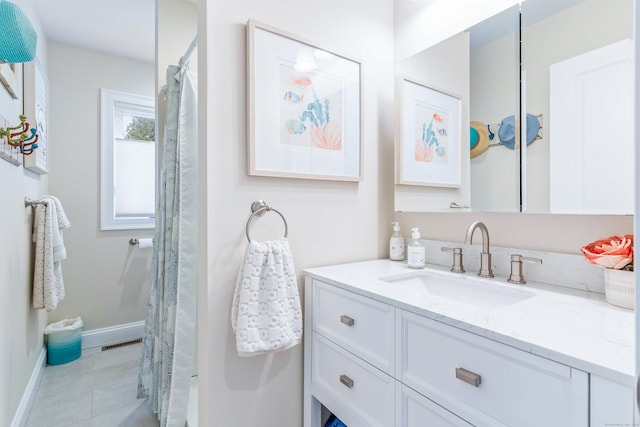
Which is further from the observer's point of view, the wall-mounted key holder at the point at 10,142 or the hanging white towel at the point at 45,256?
the hanging white towel at the point at 45,256

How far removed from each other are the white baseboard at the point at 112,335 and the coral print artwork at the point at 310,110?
2523 millimetres

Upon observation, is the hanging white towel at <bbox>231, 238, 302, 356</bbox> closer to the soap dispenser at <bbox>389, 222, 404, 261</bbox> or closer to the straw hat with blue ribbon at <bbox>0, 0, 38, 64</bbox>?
the soap dispenser at <bbox>389, 222, 404, 261</bbox>

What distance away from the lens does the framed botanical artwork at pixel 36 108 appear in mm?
1821

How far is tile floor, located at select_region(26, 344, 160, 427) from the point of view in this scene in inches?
68.4

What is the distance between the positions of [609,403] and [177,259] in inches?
58.7

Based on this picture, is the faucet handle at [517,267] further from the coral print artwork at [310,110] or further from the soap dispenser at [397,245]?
the coral print artwork at [310,110]

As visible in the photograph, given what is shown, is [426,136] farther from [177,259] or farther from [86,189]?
[86,189]

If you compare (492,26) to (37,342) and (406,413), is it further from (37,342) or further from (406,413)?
(37,342)

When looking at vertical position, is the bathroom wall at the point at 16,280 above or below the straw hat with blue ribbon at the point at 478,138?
below

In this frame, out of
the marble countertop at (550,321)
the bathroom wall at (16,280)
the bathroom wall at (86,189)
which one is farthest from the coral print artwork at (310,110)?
the bathroom wall at (86,189)

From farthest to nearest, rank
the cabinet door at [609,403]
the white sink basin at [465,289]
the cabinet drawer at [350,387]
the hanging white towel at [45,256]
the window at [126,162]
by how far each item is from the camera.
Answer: the window at [126,162] < the hanging white towel at [45,256] < the white sink basin at [465,289] < the cabinet drawer at [350,387] < the cabinet door at [609,403]

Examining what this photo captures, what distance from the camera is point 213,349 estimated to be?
3.73ft

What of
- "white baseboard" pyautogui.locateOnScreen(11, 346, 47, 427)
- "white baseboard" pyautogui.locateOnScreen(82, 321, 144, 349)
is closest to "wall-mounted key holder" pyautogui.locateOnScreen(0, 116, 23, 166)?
"white baseboard" pyautogui.locateOnScreen(11, 346, 47, 427)

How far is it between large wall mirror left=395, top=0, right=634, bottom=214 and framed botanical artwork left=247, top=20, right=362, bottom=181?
1.40 feet
